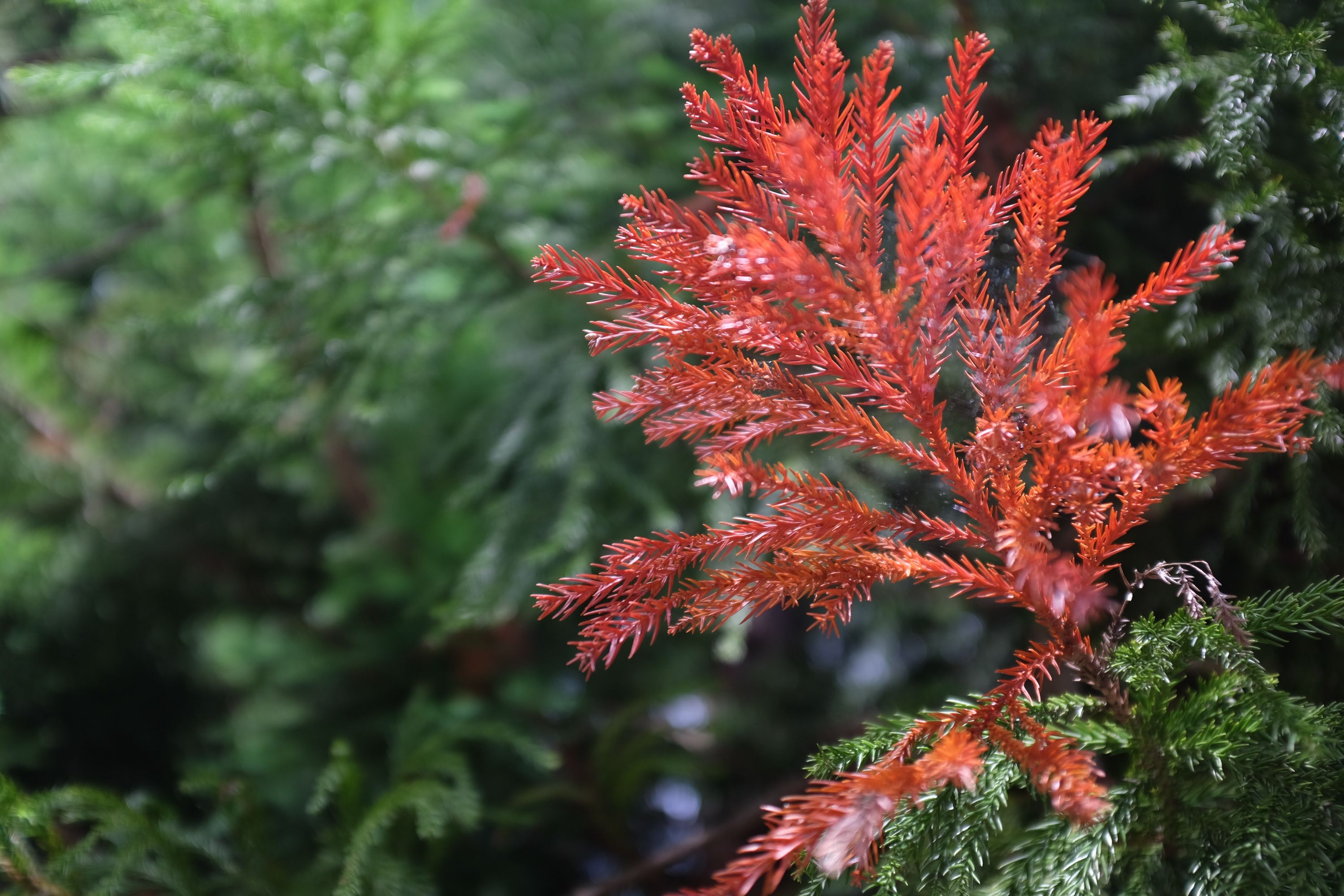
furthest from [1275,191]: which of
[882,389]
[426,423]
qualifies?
[426,423]

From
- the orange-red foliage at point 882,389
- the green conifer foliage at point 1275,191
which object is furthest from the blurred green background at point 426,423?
the orange-red foliage at point 882,389

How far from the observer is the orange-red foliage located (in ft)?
1.05

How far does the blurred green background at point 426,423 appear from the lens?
608mm

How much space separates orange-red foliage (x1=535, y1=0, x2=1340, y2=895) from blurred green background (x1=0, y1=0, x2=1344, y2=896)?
0.45 ft

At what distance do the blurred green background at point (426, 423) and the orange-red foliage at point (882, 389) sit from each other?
14 centimetres

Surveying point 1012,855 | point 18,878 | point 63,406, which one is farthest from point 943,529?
point 63,406

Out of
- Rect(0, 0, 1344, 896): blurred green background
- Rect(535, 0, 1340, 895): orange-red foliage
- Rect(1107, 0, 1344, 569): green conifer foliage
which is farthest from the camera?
Rect(0, 0, 1344, 896): blurred green background

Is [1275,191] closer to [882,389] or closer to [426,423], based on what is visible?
[882,389]

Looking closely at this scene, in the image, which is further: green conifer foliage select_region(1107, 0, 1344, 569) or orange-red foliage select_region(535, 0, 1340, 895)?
green conifer foliage select_region(1107, 0, 1344, 569)

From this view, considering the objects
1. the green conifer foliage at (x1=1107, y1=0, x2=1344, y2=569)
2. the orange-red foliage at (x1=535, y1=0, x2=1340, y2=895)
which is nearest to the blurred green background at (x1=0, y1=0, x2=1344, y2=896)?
the green conifer foliage at (x1=1107, y1=0, x2=1344, y2=569)

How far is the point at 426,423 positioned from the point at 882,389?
788 millimetres

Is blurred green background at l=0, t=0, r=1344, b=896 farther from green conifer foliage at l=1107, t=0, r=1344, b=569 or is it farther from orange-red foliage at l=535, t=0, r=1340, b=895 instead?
orange-red foliage at l=535, t=0, r=1340, b=895

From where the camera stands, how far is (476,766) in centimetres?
91

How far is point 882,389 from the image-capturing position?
37cm
